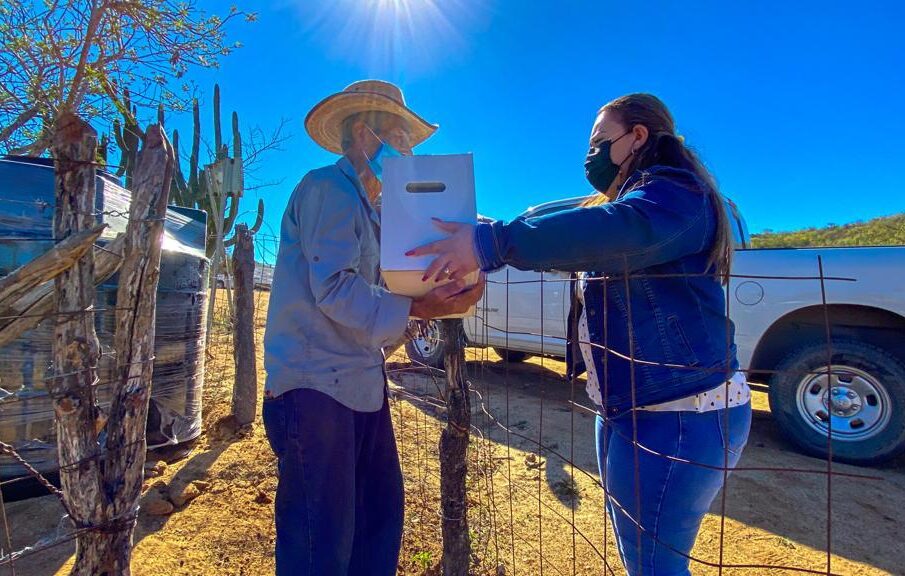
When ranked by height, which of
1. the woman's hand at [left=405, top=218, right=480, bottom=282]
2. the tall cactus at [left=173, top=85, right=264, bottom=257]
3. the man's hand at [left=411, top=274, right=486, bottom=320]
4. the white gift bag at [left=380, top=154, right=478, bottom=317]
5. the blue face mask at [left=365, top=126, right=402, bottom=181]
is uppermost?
the tall cactus at [left=173, top=85, right=264, bottom=257]

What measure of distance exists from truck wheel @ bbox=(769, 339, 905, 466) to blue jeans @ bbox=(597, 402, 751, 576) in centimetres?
222

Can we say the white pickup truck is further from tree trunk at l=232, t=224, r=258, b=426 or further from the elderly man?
tree trunk at l=232, t=224, r=258, b=426

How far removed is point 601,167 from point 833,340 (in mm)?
2932

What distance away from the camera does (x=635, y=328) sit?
1.24 meters

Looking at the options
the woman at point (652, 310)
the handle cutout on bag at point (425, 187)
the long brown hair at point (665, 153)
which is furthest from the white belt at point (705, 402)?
the handle cutout on bag at point (425, 187)

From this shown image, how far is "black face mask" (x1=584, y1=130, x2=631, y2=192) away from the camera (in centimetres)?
136

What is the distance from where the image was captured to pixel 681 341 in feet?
3.89

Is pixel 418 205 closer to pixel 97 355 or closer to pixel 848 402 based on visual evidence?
pixel 97 355

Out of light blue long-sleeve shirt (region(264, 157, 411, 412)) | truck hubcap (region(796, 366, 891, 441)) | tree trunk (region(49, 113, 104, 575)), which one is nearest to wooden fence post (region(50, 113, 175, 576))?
tree trunk (region(49, 113, 104, 575))

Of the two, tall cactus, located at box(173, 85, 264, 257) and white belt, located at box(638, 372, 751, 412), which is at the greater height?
tall cactus, located at box(173, 85, 264, 257)

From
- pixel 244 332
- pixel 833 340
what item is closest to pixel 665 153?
pixel 833 340

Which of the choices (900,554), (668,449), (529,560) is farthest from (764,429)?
(668,449)

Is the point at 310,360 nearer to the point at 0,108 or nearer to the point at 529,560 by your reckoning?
the point at 529,560

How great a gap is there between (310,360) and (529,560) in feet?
5.49
